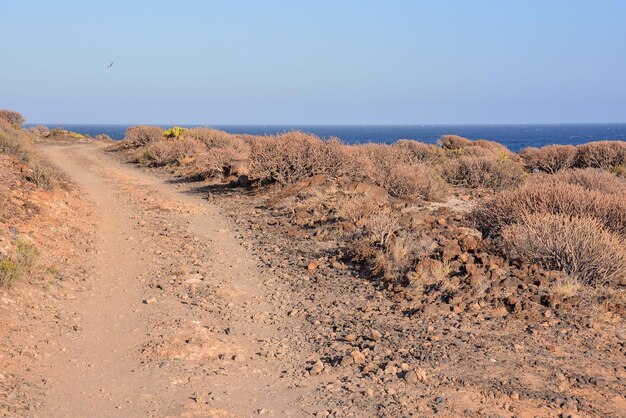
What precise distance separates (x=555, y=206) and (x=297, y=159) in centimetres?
745

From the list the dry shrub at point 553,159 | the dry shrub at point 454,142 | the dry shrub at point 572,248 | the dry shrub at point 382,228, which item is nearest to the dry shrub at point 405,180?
the dry shrub at point 382,228

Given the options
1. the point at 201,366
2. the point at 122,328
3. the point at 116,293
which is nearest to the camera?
the point at 201,366

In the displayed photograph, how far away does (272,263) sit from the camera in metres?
9.27

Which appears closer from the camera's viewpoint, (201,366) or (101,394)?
(101,394)

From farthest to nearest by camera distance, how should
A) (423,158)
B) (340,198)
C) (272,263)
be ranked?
(423,158) → (340,198) → (272,263)

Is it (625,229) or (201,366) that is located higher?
(625,229)

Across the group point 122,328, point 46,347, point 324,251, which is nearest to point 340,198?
point 324,251

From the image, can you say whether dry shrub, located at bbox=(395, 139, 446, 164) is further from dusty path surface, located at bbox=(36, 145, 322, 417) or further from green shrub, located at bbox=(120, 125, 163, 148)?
green shrub, located at bbox=(120, 125, 163, 148)

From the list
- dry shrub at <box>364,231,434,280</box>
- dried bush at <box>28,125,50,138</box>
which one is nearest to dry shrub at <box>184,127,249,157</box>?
dry shrub at <box>364,231,434,280</box>

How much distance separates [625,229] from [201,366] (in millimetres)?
6122

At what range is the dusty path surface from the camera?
496 cm

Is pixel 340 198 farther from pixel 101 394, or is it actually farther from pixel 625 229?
pixel 101 394

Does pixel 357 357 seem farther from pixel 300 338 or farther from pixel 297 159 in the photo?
pixel 297 159

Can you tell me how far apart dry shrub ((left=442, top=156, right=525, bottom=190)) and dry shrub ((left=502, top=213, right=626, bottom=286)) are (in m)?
9.80
